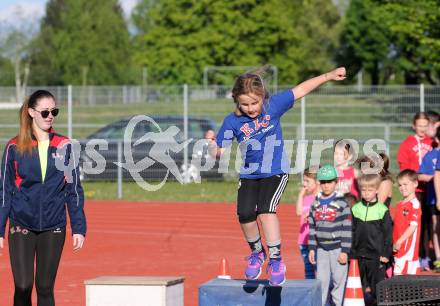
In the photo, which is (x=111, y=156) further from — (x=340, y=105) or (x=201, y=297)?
(x=201, y=297)

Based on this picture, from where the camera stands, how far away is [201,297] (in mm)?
8352

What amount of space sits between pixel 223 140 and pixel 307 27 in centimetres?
7623

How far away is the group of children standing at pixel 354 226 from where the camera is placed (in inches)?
408

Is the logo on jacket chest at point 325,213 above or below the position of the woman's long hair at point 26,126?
below

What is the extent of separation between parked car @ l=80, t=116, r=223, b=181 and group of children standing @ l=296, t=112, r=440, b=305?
1398 cm

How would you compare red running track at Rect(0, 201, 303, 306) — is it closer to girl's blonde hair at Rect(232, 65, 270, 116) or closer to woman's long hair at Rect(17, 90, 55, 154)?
woman's long hair at Rect(17, 90, 55, 154)

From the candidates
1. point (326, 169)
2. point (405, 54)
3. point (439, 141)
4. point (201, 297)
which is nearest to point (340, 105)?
point (439, 141)

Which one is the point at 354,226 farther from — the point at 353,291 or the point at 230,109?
the point at 230,109

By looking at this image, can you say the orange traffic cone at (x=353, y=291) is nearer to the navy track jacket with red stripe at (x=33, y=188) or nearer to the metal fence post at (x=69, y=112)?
the navy track jacket with red stripe at (x=33, y=188)

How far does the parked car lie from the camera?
26.6 metres

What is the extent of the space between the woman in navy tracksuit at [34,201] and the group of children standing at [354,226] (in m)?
3.35

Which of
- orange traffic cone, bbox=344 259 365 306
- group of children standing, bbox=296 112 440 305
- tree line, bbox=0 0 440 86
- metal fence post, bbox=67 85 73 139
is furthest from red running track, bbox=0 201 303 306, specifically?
tree line, bbox=0 0 440 86

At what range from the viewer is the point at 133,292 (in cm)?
829

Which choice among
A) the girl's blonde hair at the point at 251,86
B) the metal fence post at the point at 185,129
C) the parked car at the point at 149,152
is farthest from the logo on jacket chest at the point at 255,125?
the metal fence post at the point at 185,129
